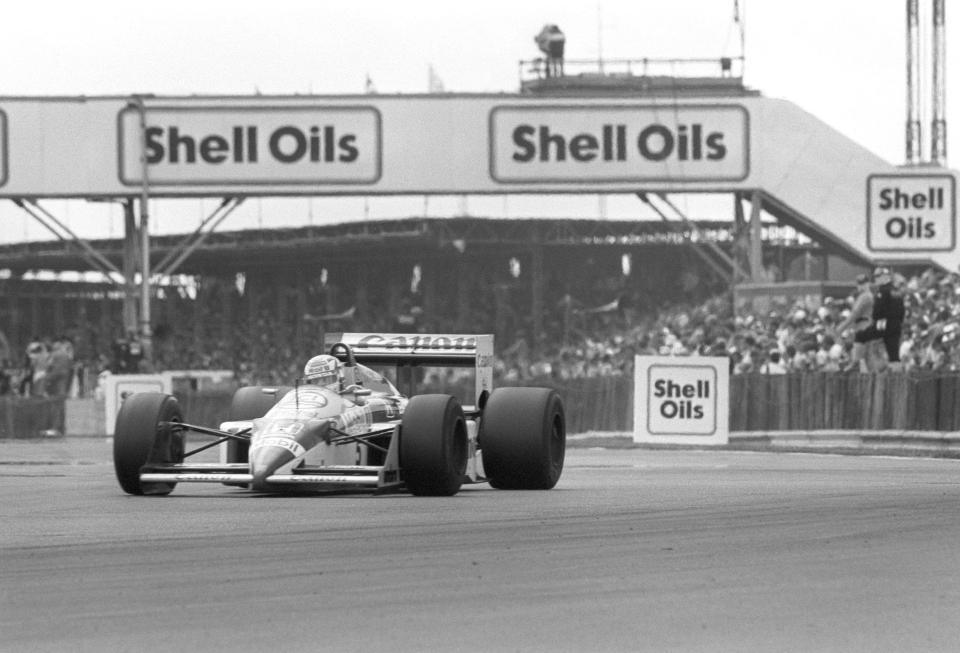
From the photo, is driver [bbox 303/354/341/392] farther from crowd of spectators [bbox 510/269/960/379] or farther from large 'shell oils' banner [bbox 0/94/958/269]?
large 'shell oils' banner [bbox 0/94/958/269]

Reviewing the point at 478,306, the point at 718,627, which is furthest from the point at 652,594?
the point at 478,306

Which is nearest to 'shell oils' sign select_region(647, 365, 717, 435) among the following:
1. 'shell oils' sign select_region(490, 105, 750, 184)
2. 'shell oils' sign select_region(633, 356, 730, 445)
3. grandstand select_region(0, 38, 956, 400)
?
'shell oils' sign select_region(633, 356, 730, 445)

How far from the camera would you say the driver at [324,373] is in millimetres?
15797

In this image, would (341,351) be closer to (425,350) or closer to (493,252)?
(425,350)

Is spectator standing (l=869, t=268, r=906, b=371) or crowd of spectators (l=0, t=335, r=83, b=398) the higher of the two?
spectator standing (l=869, t=268, r=906, b=371)

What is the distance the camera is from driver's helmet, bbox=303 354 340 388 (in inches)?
622

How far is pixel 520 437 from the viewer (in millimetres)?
15758

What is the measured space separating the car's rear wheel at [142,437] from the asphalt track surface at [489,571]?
1.23 feet

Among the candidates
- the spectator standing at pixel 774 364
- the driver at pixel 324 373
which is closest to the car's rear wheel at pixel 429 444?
the driver at pixel 324 373

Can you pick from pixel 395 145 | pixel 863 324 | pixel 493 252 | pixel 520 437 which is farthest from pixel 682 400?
pixel 493 252

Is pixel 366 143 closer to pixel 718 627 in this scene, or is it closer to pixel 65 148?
pixel 65 148

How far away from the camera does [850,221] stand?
135ft

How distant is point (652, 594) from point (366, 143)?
3254cm

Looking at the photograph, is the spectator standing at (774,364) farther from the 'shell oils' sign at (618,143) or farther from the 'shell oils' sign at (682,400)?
the 'shell oils' sign at (618,143)
